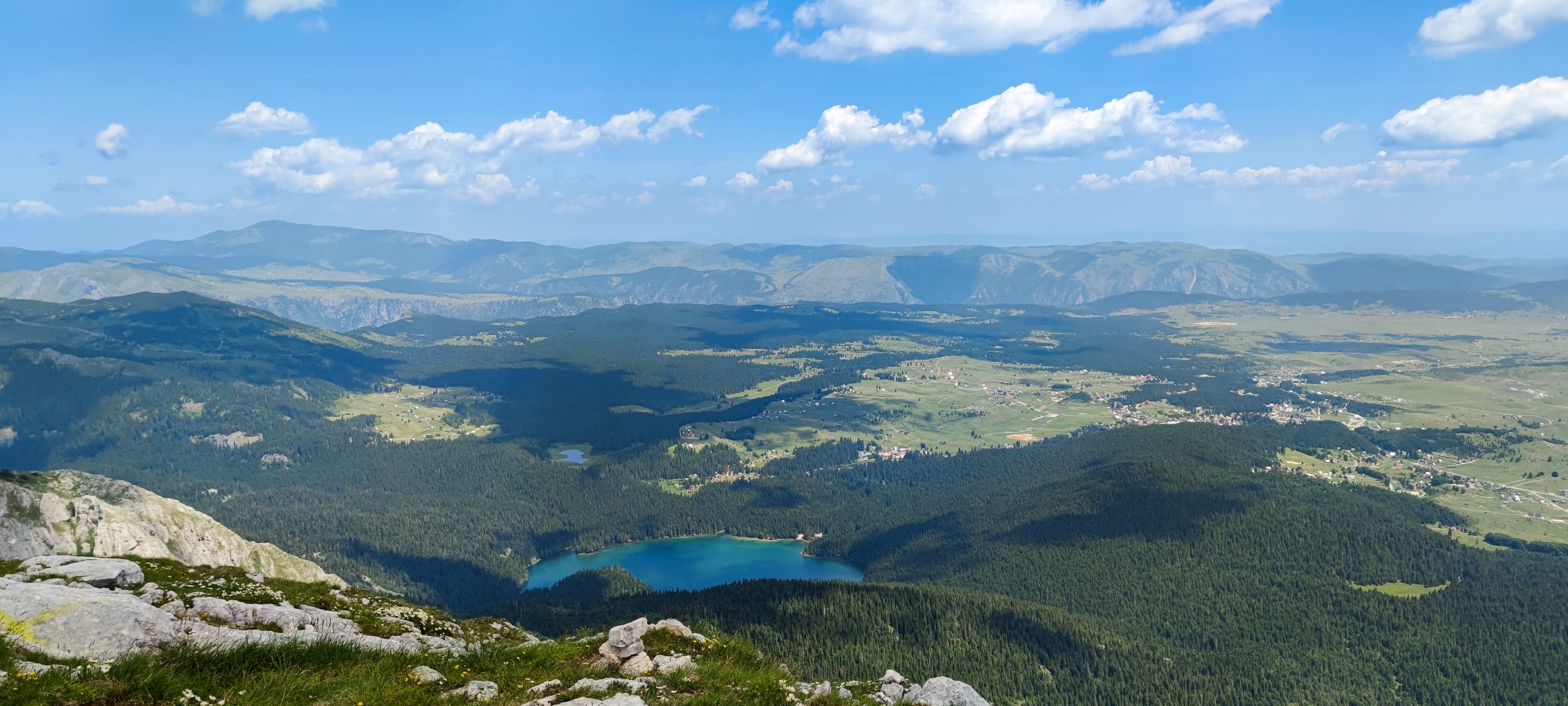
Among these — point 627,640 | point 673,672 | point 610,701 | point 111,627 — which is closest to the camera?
point 610,701

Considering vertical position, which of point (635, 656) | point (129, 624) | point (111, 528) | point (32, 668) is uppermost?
point (32, 668)

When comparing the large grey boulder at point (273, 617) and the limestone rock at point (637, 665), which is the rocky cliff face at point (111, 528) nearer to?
the large grey boulder at point (273, 617)

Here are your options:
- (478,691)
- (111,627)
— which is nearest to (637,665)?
(478,691)

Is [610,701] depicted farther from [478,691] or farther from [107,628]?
[107,628]

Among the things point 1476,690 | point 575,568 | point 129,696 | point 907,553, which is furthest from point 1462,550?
point 129,696

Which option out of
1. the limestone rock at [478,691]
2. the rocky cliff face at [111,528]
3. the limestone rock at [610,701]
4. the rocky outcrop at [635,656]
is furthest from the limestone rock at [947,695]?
the rocky cliff face at [111,528]

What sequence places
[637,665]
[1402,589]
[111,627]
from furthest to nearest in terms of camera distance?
[1402,589], [637,665], [111,627]
